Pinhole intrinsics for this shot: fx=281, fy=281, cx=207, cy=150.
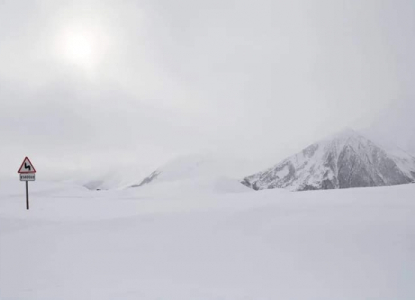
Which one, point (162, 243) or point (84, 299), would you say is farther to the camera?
point (162, 243)

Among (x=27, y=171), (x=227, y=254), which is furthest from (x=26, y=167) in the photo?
(x=227, y=254)

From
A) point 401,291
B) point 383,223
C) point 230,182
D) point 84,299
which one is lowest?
point 401,291

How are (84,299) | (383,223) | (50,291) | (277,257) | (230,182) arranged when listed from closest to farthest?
(84,299)
(50,291)
(277,257)
(383,223)
(230,182)

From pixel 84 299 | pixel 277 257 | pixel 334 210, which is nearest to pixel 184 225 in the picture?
pixel 277 257

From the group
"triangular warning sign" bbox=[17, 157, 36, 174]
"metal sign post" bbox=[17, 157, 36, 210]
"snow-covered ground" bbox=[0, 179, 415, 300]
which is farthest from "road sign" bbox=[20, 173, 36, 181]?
"snow-covered ground" bbox=[0, 179, 415, 300]

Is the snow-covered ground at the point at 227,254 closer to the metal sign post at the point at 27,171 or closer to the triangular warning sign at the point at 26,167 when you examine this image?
the metal sign post at the point at 27,171

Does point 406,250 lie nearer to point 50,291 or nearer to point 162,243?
point 162,243

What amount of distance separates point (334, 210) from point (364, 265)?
2488mm

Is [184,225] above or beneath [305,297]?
above

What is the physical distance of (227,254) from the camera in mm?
6023

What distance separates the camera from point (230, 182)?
40.3m

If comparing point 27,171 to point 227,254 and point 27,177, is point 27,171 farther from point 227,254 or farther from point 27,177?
point 227,254

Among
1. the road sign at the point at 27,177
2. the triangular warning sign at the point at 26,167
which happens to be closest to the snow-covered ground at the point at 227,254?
the road sign at the point at 27,177

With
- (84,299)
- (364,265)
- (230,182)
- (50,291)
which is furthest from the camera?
(230,182)
